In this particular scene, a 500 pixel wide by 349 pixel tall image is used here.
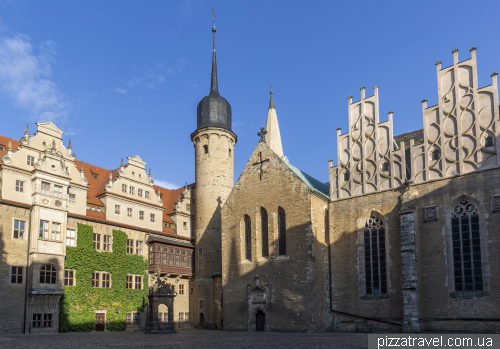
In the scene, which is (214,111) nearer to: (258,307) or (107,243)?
(107,243)

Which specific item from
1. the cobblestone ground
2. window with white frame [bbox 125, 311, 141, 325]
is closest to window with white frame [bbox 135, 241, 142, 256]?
window with white frame [bbox 125, 311, 141, 325]

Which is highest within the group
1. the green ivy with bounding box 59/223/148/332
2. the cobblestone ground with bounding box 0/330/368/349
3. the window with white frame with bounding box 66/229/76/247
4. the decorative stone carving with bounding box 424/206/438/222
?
the decorative stone carving with bounding box 424/206/438/222

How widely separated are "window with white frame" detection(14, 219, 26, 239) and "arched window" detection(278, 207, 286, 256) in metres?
17.0

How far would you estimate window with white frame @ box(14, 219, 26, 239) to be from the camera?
30.3 metres

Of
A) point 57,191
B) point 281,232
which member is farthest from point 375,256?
point 57,191

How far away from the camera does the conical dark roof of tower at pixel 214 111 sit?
42.2 metres

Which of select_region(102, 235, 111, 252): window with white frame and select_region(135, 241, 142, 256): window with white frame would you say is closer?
select_region(102, 235, 111, 252): window with white frame

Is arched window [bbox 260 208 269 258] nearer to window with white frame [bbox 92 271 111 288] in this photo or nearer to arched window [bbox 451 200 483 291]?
window with white frame [bbox 92 271 111 288]

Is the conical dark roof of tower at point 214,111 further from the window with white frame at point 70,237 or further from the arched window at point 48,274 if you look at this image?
the arched window at point 48,274

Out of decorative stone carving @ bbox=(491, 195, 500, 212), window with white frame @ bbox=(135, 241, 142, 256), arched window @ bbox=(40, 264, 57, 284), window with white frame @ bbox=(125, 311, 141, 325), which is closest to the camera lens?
decorative stone carving @ bbox=(491, 195, 500, 212)

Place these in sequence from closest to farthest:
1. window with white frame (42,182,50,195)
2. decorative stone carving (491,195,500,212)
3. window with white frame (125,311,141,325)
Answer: decorative stone carving (491,195,500,212) → window with white frame (42,182,50,195) → window with white frame (125,311,141,325)

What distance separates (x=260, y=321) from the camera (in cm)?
3177

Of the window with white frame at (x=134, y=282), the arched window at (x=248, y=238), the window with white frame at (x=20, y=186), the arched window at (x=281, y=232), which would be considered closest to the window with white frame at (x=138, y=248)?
the window with white frame at (x=134, y=282)

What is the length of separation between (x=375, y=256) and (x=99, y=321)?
1991 centimetres
